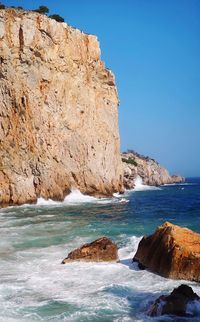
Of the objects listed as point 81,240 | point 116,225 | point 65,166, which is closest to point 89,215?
point 116,225

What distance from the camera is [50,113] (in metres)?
46.5

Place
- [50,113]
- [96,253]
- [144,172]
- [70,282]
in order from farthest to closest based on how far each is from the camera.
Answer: [144,172] → [50,113] → [96,253] → [70,282]

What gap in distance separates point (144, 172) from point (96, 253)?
3549 inches

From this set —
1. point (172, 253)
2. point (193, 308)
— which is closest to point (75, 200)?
point (172, 253)

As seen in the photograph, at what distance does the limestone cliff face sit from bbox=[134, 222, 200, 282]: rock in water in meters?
28.3

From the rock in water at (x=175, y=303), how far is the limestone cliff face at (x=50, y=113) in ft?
107

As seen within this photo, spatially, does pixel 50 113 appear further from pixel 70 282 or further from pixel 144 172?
pixel 144 172

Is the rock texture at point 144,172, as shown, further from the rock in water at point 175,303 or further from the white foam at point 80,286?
the rock in water at point 175,303

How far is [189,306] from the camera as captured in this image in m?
9.23

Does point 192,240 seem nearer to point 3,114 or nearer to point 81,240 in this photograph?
point 81,240

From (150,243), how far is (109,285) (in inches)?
103

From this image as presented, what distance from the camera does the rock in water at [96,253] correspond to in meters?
15.3

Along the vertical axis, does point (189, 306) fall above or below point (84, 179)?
below

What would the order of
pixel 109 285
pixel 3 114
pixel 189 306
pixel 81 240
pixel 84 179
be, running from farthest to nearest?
pixel 84 179 → pixel 3 114 → pixel 81 240 → pixel 109 285 → pixel 189 306
